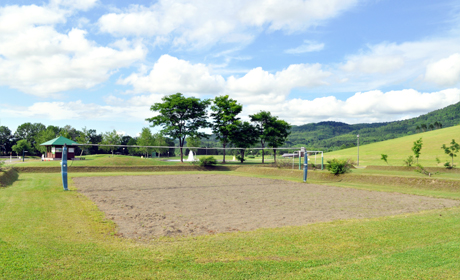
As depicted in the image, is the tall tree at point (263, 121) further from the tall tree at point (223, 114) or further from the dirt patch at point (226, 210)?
the dirt patch at point (226, 210)

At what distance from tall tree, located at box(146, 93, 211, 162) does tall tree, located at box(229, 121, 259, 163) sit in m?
5.24

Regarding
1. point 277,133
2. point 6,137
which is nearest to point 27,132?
point 6,137

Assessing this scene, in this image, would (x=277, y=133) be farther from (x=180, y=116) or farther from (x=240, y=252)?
(x=240, y=252)

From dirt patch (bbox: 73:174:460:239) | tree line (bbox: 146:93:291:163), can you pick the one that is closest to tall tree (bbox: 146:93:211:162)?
tree line (bbox: 146:93:291:163)

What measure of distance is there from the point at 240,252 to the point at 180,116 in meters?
44.4

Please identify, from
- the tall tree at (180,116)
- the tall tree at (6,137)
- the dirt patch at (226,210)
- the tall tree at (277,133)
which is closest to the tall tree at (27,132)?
the tall tree at (6,137)

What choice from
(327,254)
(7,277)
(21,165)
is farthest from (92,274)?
(21,165)

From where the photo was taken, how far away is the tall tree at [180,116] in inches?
1885

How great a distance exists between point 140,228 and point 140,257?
109 inches

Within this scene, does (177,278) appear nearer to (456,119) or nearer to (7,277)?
(7,277)

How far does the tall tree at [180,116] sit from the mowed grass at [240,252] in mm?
39074

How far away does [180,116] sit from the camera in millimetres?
49219

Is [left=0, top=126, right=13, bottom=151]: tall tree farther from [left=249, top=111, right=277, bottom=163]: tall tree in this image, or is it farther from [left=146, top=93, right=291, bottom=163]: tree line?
[left=249, top=111, right=277, bottom=163]: tall tree

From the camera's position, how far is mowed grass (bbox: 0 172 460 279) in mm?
5094
